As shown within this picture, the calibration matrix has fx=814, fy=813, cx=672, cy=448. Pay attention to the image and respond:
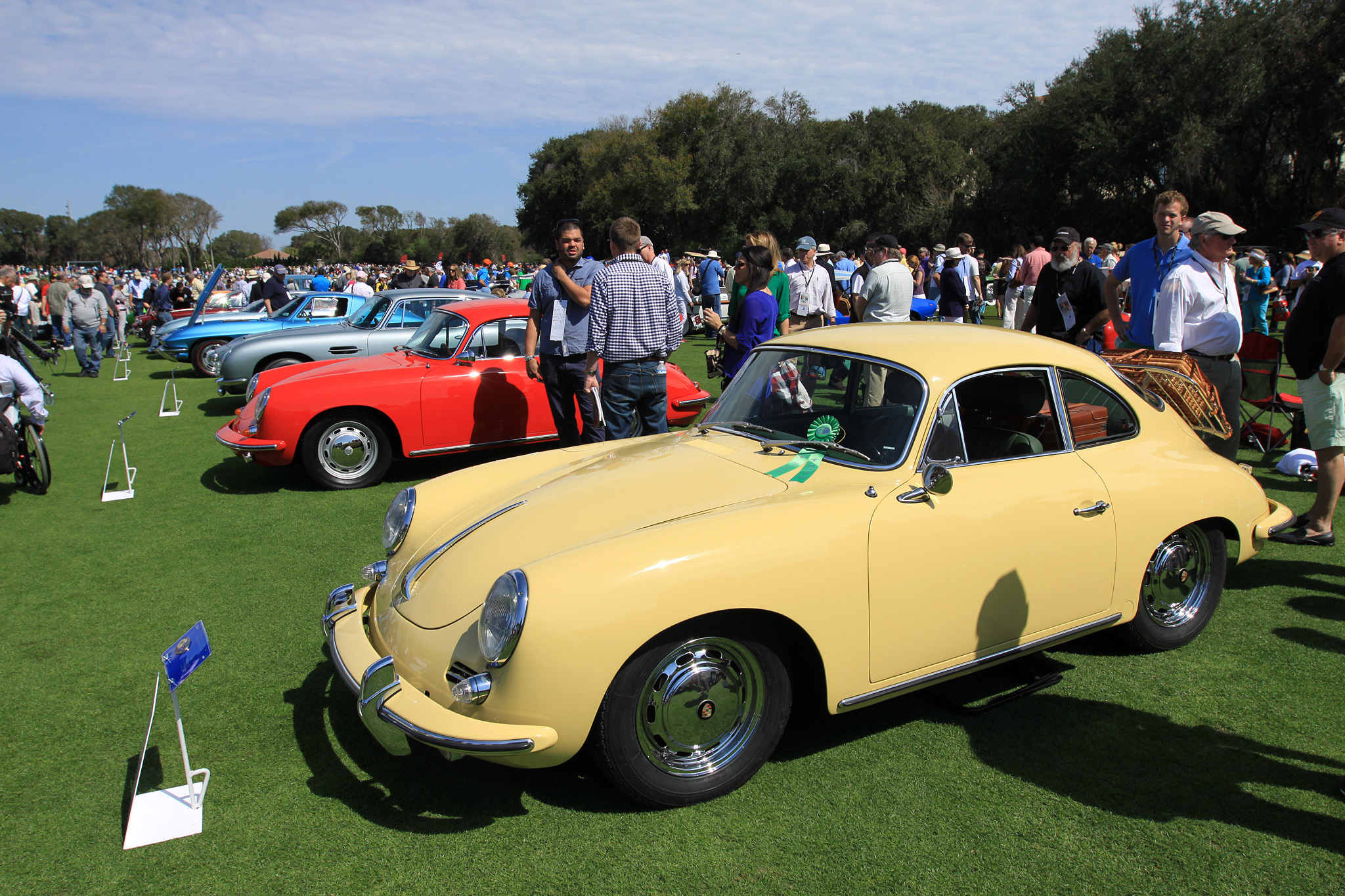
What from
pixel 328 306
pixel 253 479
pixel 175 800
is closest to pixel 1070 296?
pixel 175 800

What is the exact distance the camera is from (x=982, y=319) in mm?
19734

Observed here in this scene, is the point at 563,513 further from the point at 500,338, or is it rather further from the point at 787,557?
the point at 500,338

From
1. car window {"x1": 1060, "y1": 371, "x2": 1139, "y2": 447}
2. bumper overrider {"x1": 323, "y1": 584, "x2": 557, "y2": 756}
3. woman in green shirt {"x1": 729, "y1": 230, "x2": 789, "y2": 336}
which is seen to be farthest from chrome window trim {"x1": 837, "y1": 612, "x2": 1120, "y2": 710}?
woman in green shirt {"x1": 729, "y1": 230, "x2": 789, "y2": 336}

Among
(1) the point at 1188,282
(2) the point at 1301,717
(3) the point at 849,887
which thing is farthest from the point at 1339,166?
(3) the point at 849,887

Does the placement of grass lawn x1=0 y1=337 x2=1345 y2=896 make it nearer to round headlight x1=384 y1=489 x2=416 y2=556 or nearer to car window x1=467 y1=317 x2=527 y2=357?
round headlight x1=384 y1=489 x2=416 y2=556

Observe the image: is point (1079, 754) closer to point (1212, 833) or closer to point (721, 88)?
point (1212, 833)

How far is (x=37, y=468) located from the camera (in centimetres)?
710

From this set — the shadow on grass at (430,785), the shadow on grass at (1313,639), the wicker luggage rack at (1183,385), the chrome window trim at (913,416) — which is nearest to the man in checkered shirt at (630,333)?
the chrome window trim at (913,416)

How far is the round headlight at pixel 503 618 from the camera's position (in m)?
2.41

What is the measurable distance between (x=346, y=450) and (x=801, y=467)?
505 centimetres

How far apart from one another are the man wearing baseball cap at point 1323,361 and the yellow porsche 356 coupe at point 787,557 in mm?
1018

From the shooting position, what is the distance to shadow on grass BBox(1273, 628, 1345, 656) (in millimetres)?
3805

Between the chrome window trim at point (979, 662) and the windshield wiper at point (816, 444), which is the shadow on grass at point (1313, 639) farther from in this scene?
the windshield wiper at point (816, 444)

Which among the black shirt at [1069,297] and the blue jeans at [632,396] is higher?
the black shirt at [1069,297]
